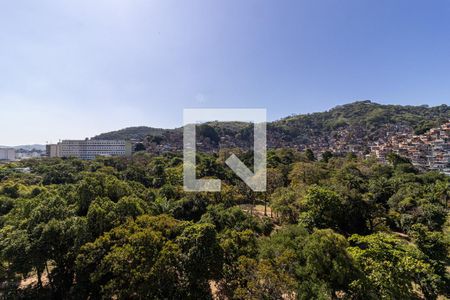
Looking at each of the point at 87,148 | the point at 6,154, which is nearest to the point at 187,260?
the point at 87,148

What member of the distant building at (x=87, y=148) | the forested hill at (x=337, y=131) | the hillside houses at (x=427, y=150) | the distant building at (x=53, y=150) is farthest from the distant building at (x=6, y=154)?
the hillside houses at (x=427, y=150)

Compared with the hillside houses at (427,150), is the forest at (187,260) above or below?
below

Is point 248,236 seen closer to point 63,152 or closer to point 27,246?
point 27,246

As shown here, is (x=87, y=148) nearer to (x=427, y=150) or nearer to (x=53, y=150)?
(x=53, y=150)

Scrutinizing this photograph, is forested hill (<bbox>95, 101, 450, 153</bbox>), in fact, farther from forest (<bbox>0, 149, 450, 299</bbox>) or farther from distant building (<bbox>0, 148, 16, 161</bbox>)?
forest (<bbox>0, 149, 450, 299</bbox>)

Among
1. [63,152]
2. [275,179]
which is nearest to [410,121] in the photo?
[275,179]

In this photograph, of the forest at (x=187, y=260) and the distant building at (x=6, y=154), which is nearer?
the forest at (x=187, y=260)

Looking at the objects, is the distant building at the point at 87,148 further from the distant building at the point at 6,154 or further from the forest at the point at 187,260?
the forest at the point at 187,260
